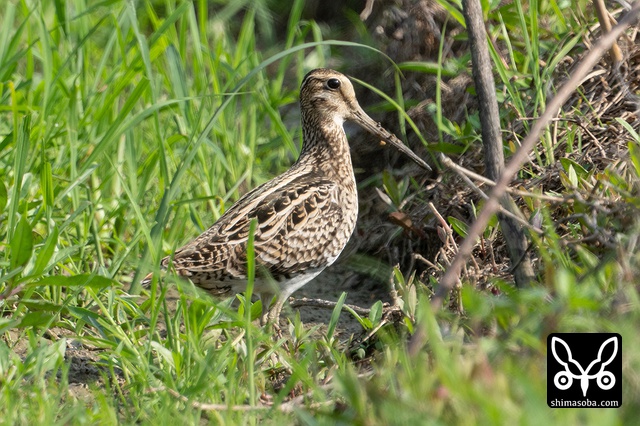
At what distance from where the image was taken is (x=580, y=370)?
2521 millimetres

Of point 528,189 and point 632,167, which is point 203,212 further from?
point 632,167

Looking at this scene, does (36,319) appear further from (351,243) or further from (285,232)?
(351,243)

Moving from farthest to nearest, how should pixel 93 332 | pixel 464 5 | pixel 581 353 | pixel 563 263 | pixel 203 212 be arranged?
1. pixel 203 212
2. pixel 93 332
3. pixel 464 5
4. pixel 563 263
5. pixel 581 353

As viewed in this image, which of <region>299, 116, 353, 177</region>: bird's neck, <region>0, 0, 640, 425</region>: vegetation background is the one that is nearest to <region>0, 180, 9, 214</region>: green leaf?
<region>0, 0, 640, 425</region>: vegetation background

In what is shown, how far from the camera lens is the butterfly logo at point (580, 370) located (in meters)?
2.41

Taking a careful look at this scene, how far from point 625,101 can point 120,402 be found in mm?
2423

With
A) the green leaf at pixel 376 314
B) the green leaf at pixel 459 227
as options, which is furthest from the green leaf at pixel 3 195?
the green leaf at pixel 459 227

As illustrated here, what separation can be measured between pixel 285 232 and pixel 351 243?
0.87 metres

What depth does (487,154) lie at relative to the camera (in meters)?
3.21

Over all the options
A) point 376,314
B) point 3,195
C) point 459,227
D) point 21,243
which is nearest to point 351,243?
point 459,227

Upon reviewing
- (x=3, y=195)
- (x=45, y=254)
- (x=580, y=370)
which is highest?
(x=3, y=195)

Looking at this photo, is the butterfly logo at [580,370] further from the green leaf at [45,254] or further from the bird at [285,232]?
the green leaf at [45,254]

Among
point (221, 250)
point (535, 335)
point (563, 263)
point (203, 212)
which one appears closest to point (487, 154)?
point (563, 263)

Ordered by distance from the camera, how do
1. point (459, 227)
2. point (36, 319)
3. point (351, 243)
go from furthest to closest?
1. point (351, 243)
2. point (459, 227)
3. point (36, 319)
